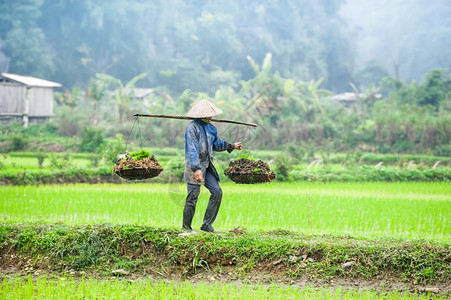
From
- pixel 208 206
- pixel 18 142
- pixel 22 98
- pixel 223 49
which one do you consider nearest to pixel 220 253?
pixel 208 206

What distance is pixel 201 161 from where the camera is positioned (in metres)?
5.93

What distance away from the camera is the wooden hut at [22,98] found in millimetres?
21766

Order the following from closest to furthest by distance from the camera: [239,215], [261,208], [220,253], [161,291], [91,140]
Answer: [161,291] → [220,253] → [239,215] → [261,208] → [91,140]

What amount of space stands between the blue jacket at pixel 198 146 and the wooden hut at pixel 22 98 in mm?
17514

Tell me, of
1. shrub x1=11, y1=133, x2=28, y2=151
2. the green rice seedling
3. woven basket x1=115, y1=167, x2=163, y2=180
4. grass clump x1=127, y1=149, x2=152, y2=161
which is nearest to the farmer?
woven basket x1=115, y1=167, x2=163, y2=180

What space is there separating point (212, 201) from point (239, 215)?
1.92 m

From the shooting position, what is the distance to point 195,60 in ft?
130

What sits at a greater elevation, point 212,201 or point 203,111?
point 203,111

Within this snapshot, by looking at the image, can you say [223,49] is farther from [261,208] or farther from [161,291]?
[161,291]

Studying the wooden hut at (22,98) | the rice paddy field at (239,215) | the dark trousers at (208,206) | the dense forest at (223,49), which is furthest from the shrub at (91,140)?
the dark trousers at (208,206)

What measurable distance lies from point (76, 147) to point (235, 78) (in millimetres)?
20865

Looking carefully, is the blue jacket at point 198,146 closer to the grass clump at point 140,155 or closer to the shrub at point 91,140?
the grass clump at point 140,155

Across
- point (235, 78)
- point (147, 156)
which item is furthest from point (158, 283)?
point (235, 78)

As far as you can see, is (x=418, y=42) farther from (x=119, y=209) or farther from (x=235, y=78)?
(x=119, y=209)
